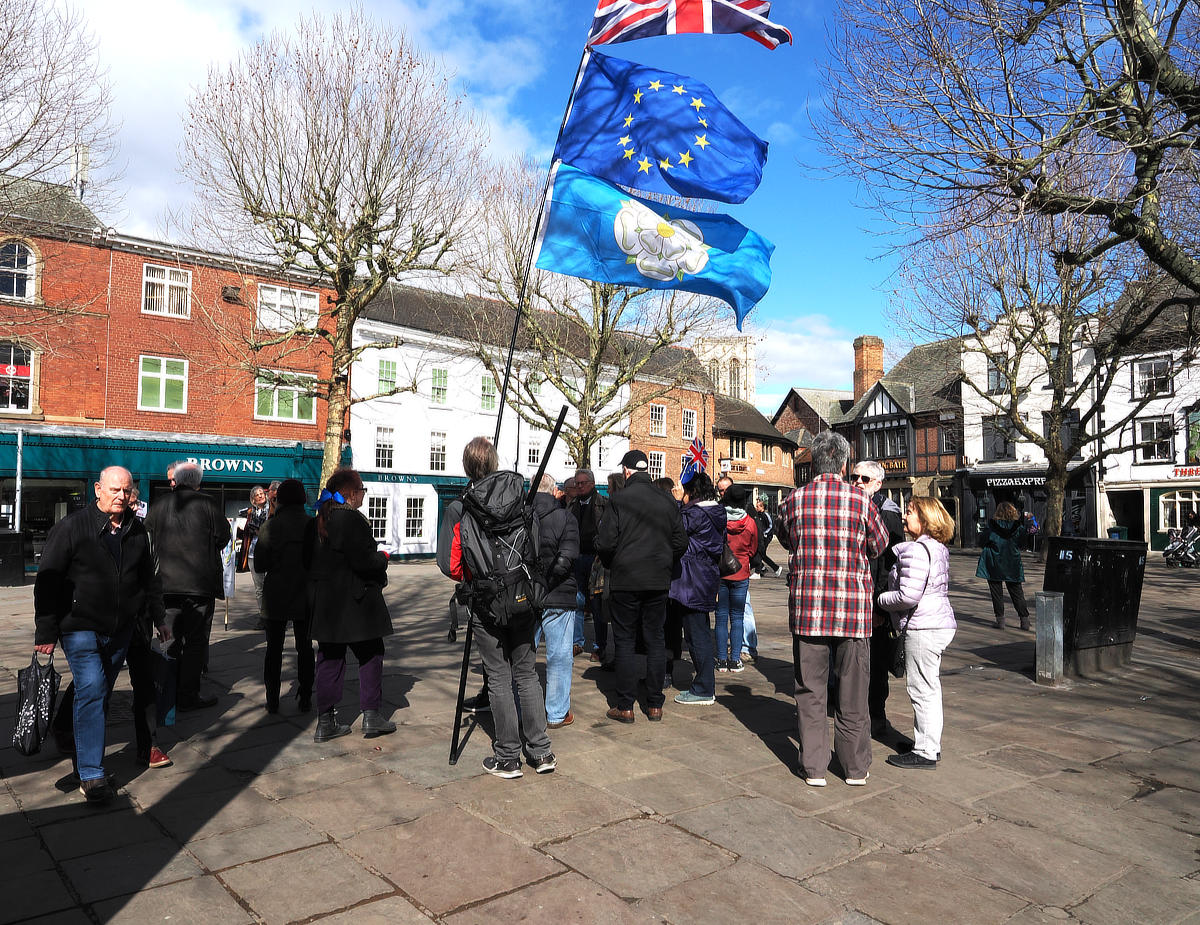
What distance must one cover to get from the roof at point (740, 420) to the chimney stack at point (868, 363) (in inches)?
254

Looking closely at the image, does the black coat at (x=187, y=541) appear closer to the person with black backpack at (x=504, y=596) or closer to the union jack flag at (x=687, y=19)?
the person with black backpack at (x=504, y=596)

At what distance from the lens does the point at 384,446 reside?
1212 inches

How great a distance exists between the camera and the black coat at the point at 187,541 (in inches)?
244

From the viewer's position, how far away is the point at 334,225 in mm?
18281

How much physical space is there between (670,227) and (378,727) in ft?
14.2

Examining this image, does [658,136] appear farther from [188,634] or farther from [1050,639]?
[1050,639]

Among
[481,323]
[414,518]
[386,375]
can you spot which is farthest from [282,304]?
[414,518]

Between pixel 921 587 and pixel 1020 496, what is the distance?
4123 centimetres

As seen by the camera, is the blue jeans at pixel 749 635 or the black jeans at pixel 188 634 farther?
the blue jeans at pixel 749 635


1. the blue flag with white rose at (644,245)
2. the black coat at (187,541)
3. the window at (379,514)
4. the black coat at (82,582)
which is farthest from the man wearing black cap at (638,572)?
the window at (379,514)

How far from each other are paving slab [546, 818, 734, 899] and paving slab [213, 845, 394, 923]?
88cm

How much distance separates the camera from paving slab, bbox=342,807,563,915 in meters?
3.46

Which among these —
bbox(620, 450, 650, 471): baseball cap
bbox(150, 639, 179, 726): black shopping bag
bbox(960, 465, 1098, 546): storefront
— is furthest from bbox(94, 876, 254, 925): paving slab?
bbox(960, 465, 1098, 546): storefront

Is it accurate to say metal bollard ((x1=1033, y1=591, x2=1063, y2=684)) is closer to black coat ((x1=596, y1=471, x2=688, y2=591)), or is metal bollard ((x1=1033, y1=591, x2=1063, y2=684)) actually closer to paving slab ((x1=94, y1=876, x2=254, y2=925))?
black coat ((x1=596, y1=471, x2=688, y2=591))
